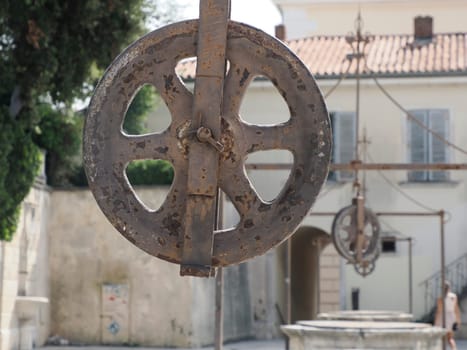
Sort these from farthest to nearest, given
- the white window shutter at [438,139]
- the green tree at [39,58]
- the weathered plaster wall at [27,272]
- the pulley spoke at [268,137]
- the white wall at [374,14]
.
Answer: the white wall at [374,14] → the white window shutter at [438,139] → the weathered plaster wall at [27,272] → the green tree at [39,58] → the pulley spoke at [268,137]

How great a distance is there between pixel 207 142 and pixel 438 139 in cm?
2697

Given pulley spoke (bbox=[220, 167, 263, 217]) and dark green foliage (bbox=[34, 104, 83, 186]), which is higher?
dark green foliage (bbox=[34, 104, 83, 186])

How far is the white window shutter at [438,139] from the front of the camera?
31453 mm

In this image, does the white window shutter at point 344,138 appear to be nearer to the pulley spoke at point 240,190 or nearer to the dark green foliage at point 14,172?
the dark green foliage at point 14,172

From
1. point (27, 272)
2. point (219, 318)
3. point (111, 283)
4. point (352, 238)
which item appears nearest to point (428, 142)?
point (111, 283)

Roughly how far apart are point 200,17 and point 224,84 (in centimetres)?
30

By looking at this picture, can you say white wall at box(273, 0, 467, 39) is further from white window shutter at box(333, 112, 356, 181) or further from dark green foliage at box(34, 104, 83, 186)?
dark green foliage at box(34, 104, 83, 186)

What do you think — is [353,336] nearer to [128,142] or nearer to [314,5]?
[128,142]

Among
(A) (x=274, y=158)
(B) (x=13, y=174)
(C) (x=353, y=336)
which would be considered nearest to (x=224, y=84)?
(C) (x=353, y=336)

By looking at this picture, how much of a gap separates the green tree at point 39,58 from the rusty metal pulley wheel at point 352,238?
4.23 m

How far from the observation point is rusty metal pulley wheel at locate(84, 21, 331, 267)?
17.0 feet

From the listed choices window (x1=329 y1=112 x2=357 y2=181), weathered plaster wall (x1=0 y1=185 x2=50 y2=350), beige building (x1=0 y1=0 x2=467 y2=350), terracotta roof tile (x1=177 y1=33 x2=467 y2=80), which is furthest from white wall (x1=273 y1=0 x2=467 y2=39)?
weathered plaster wall (x1=0 y1=185 x2=50 y2=350)

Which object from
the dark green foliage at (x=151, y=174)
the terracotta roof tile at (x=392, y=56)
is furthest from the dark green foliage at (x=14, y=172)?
the terracotta roof tile at (x=392, y=56)

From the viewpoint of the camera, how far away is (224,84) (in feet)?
17.4
